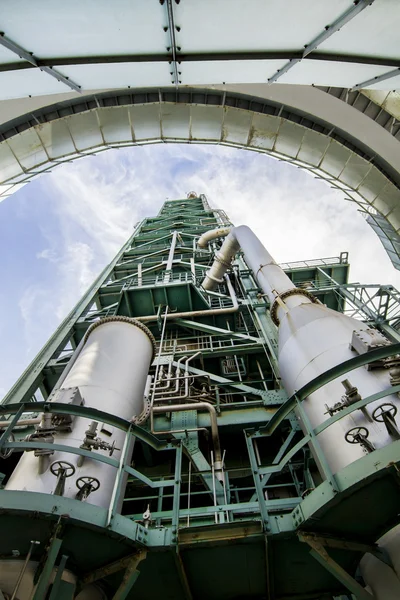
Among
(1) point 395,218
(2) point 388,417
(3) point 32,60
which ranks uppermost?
(1) point 395,218

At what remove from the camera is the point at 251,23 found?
4.20 metres

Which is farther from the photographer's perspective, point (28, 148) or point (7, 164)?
point (28, 148)

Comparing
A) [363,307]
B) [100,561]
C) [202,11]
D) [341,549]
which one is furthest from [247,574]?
[363,307]

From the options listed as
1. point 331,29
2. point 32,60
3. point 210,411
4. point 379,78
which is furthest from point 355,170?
point 32,60

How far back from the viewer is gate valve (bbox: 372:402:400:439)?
12.3 ft

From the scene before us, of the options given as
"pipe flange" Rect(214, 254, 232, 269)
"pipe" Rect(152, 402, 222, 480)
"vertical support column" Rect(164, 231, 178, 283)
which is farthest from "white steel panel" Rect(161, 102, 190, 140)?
"pipe" Rect(152, 402, 222, 480)

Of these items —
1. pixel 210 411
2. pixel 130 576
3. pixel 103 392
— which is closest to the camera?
pixel 130 576

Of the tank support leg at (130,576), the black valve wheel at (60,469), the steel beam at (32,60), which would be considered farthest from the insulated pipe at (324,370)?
the steel beam at (32,60)

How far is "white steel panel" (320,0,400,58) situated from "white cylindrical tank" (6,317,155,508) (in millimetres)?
5971

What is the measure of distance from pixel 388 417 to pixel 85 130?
13.4 m

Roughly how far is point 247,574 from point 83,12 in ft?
22.9

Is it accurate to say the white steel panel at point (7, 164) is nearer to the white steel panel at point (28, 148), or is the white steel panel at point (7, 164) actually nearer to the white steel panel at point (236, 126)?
the white steel panel at point (28, 148)

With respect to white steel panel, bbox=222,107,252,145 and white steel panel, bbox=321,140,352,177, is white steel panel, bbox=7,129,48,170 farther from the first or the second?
white steel panel, bbox=321,140,352,177

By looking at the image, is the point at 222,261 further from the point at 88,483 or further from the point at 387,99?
the point at 88,483
